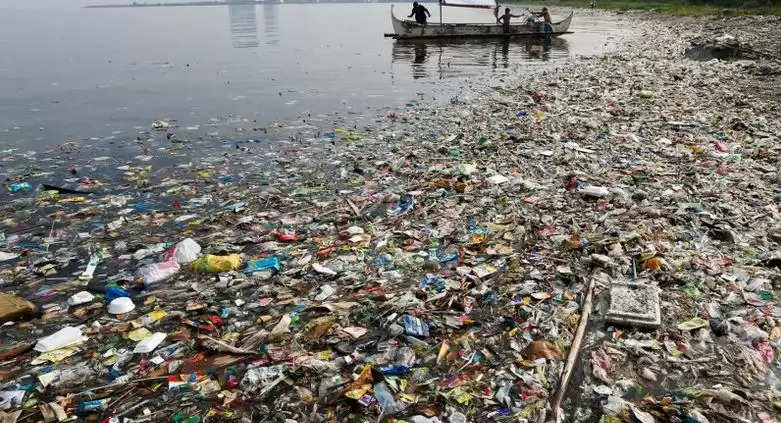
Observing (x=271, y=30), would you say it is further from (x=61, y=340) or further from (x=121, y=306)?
(x=61, y=340)

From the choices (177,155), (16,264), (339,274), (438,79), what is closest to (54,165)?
(177,155)

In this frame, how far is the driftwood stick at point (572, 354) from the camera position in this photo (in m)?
3.20

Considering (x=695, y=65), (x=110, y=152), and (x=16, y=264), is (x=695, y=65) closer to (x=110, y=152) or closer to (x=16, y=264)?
(x=110, y=152)

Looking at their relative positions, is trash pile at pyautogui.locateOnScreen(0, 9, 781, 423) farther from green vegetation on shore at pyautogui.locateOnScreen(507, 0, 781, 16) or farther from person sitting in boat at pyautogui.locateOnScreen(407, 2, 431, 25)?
green vegetation on shore at pyautogui.locateOnScreen(507, 0, 781, 16)

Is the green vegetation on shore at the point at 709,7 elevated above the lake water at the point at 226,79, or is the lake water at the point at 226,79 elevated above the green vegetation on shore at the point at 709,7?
the green vegetation on shore at the point at 709,7

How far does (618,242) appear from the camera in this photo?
17.4ft

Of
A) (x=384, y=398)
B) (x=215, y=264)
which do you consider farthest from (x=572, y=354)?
(x=215, y=264)

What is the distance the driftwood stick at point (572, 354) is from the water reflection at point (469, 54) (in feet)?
53.4

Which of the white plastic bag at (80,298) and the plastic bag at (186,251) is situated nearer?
the white plastic bag at (80,298)

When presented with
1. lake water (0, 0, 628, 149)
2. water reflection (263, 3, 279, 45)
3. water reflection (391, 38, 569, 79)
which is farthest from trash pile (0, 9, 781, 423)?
water reflection (263, 3, 279, 45)

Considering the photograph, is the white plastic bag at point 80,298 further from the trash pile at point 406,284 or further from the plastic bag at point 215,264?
the plastic bag at point 215,264

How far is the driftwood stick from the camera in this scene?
126 inches

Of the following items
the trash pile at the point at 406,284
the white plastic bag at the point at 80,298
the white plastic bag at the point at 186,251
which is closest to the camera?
the trash pile at the point at 406,284

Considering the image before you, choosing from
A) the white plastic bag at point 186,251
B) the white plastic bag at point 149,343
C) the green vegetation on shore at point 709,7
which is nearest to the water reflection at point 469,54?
the white plastic bag at point 186,251
